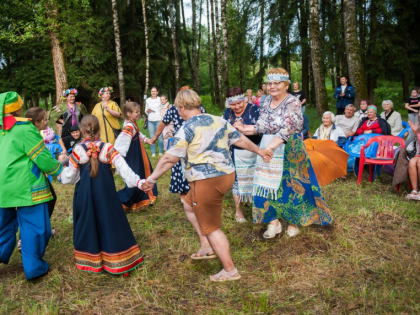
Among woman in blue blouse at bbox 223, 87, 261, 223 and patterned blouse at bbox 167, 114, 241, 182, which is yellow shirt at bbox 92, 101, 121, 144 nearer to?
woman in blue blouse at bbox 223, 87, 261, 223

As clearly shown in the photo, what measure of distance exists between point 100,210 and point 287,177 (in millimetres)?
2145

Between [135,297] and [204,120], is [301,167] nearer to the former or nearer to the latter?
[204,120]

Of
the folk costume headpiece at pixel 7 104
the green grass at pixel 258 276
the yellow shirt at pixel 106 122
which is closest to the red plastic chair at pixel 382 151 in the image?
the green grass at pixel 258 276

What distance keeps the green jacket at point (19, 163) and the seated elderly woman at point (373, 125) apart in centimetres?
613

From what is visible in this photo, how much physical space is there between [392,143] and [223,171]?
15.1 feet

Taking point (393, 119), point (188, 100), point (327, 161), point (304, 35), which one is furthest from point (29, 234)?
Answer: point (304, 35)

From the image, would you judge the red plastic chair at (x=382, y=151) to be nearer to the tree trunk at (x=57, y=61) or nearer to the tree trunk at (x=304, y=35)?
the tree trunk at (x=304, y=35)

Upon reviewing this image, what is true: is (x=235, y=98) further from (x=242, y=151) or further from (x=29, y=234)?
(x=29, y=234)

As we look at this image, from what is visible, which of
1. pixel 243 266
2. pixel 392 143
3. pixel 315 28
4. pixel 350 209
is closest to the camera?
pixel 243 266

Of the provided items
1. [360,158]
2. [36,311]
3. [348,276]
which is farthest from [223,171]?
[360,158]

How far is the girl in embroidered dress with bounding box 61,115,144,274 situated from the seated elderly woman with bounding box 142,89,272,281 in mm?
537

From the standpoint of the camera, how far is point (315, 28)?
1167 cm

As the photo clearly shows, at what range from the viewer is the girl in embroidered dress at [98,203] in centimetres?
352

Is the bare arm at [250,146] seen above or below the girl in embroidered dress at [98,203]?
above
